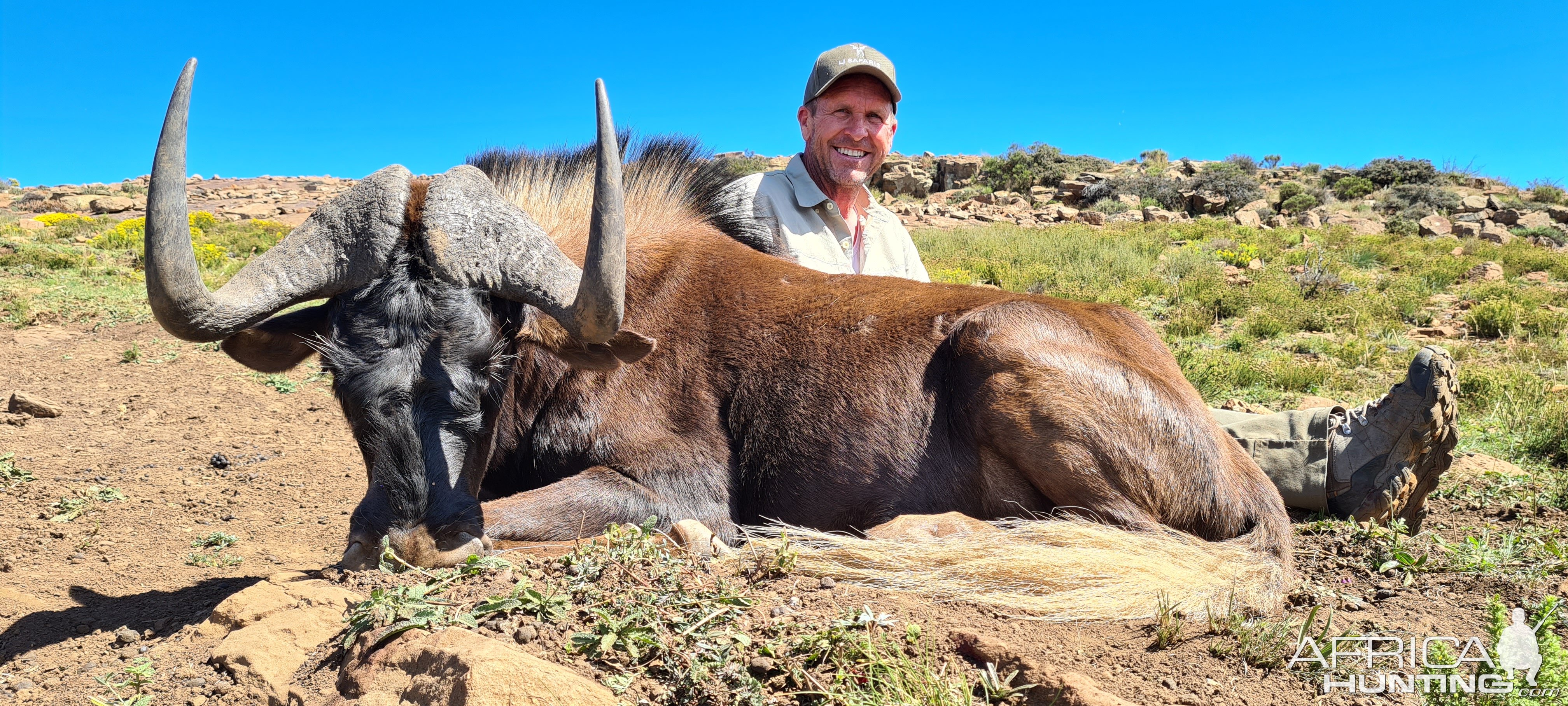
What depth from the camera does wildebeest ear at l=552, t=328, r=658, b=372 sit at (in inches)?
135

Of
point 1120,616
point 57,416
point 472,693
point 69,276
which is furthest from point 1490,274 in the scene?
point 69,276

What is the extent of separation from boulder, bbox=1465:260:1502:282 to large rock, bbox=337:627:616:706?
13619 millimetres

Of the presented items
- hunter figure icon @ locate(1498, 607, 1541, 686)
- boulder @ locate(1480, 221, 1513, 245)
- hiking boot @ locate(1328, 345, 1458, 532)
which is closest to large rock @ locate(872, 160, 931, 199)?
boulder @ locate(1480, 221, 1513, 245)

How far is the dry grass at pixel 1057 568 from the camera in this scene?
293 centimetres

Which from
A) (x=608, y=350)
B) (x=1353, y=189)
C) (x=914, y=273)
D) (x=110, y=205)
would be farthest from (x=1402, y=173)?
(x=110, y=205)

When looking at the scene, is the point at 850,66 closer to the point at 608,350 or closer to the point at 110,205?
the point at 608,350

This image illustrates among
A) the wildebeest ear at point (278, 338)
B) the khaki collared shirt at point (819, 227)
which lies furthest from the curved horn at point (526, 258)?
the khaki collared shirt at point (819, 227)

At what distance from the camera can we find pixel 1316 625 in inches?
119

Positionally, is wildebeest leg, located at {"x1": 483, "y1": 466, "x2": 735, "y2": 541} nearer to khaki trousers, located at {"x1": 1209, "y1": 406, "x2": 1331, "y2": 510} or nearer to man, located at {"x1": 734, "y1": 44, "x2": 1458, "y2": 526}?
man, located at {"x1": 734, "y1": 44, "x2": 1458, "y2": 526}

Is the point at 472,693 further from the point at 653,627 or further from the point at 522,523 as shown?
the point at 522,523

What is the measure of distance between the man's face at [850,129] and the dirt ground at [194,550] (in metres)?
3.42

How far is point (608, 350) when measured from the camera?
3.46 m

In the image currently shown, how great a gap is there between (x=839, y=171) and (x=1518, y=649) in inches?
171

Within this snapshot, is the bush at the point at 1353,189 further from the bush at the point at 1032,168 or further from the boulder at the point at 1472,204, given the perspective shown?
the bush at the point at 1032,168
